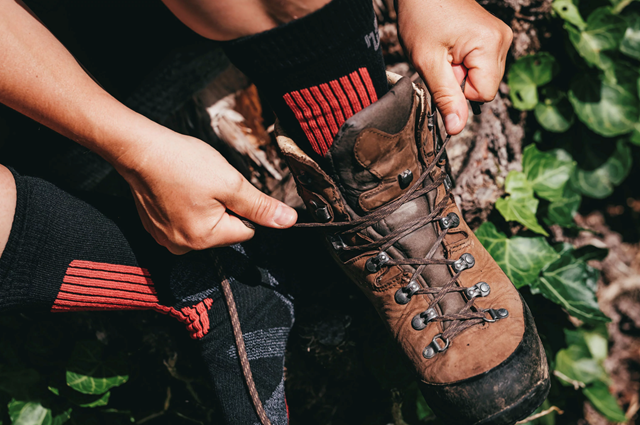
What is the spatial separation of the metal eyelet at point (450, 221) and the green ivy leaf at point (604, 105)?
0.80 metres

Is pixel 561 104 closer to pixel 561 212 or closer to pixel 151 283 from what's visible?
pixel 561 212

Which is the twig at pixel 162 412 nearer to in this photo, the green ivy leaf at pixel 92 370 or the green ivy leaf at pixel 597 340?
the green ivy leaf at pixel 92 370

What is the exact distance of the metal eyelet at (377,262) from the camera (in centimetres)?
92

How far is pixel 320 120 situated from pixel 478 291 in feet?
1.75

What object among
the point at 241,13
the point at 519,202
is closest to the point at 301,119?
the point at 241,13

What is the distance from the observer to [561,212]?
1304 millimetres

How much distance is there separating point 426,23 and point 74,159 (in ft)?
3.89

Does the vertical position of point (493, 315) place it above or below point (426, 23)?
below

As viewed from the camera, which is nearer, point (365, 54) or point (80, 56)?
point (365, 54)

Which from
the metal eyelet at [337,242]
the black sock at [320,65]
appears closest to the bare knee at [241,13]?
the black sock at [320,65]

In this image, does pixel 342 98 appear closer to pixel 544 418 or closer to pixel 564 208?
pixel 564 208

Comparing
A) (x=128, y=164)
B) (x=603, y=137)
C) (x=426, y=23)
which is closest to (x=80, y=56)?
(x=128, y=164)

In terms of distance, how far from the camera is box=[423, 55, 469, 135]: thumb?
843 mm

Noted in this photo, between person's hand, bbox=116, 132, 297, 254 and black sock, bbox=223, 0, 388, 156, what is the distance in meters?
0.18
